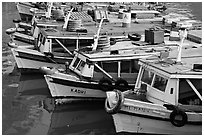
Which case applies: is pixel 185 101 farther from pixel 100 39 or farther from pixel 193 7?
pixel 193 7

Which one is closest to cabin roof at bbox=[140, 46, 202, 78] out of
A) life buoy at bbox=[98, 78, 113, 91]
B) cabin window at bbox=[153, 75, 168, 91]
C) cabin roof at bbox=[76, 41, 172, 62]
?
cabin window at bbox=[153, 75, 168, 91]

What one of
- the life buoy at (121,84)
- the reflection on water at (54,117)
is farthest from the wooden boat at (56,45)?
the life buoy at (121,84)

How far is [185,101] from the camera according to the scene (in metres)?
12.6

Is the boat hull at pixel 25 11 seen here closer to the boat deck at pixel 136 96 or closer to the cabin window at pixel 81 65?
the cabin window at pixel 81 65

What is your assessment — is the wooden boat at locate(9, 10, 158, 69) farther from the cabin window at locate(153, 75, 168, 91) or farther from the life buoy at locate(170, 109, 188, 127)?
the life buoy at locate(170, 109, 188, 127)

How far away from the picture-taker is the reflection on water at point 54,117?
13.6 meters

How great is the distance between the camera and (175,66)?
494 inches

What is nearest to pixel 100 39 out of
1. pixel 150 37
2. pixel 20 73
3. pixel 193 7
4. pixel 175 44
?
pixel 150 37

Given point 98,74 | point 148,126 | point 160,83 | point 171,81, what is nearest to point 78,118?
point 98,74

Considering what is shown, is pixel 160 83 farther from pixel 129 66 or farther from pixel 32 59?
pixel 32 59

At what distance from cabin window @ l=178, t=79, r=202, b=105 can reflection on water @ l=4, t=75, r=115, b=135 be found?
2.56 meters

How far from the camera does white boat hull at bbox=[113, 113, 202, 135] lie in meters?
11.8

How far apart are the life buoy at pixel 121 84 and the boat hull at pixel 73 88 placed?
2.42 feet

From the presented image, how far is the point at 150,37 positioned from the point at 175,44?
1123mm
